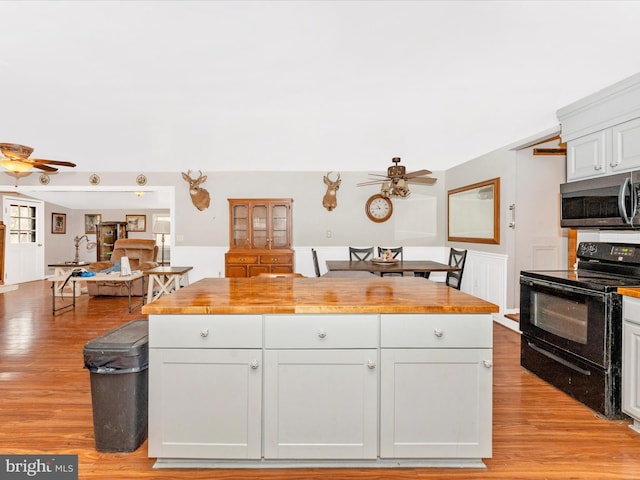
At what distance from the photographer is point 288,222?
611 centimetres

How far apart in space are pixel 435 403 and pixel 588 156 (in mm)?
2360

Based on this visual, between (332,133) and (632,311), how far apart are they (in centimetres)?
410

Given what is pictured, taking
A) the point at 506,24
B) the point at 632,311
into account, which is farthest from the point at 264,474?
the point at 506,24

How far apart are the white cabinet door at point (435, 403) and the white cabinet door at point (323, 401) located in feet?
0.24

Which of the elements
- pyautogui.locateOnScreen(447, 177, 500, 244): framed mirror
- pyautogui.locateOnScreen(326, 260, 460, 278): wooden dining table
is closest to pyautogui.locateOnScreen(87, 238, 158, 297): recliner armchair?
pyautogui.locateOnScreen(326, 260, 460, 278): wooden dining table

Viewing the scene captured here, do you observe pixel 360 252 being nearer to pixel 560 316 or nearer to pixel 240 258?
pixel 240 258

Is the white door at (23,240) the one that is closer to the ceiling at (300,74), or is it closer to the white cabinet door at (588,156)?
the ceiling at (300,74)

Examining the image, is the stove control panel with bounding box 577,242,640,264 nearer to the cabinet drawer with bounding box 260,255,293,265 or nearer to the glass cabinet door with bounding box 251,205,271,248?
the cabinet drawer with bounding box 260,255,293,265

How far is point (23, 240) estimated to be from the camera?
8.38 m

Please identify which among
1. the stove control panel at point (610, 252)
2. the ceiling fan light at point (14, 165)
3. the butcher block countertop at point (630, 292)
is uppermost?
the ceiling fan light at point (14, 165)

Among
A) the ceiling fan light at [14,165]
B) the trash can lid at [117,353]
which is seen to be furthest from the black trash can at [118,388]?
the ceiling fan light at [14,165]

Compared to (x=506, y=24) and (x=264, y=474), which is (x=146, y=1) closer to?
(x=506, y=24)

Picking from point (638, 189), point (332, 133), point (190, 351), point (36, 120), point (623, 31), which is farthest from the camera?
point (332, 133)

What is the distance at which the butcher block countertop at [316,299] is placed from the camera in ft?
5.79
